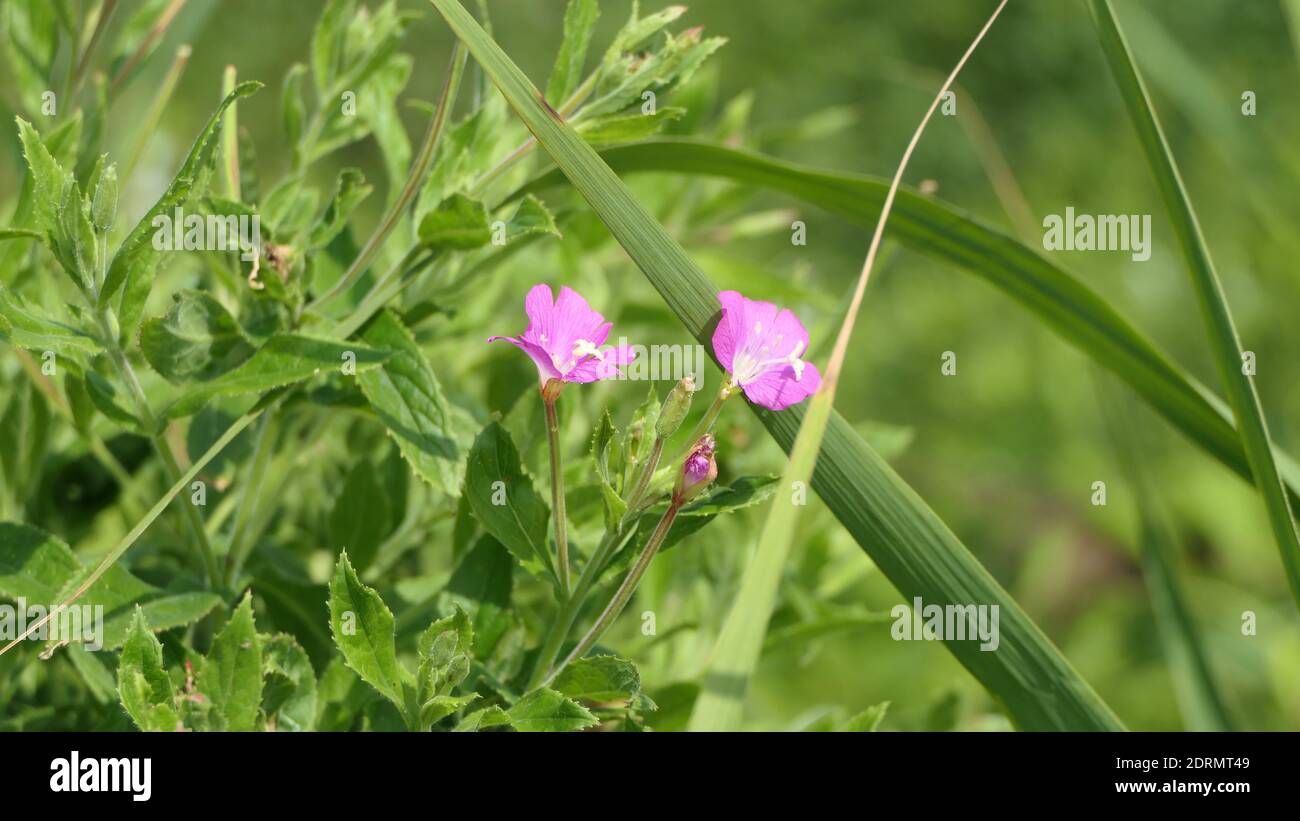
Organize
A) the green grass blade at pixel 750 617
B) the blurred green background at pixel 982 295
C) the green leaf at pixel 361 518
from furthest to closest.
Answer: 1. the blurred green background at pixel 982 295
2. the green leaf at pixel 361 518
3. the green grass blade at pixel 750 617

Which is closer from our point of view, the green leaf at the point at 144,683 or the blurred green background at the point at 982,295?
the green leaf at the point at 144,683

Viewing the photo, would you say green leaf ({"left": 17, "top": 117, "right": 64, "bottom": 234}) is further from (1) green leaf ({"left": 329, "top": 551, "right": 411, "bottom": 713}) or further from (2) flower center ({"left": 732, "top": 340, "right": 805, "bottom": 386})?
(2) flower center ({"left": 732, "top": 340, "right": 805, "bottom": 386})

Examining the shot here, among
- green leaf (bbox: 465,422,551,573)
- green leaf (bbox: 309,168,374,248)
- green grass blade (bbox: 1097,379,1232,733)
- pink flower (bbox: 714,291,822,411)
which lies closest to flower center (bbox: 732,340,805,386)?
pink flower (bbox: 714,291,822,411)

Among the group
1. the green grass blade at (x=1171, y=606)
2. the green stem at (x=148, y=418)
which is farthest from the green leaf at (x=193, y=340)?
the green grass blade at (x=1171, y=606)

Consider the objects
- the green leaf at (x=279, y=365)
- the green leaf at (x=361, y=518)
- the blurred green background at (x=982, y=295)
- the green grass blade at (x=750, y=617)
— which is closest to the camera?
the green grass blade at (x=750, y=617)

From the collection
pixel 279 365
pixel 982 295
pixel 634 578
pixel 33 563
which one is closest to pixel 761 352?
pixel 634 578

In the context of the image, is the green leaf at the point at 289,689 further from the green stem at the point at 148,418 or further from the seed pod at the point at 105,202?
the seed pod at the point at 105,202

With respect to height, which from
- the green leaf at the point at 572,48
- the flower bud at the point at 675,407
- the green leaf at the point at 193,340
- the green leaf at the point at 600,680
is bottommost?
the green leaf at the point at 600,680
